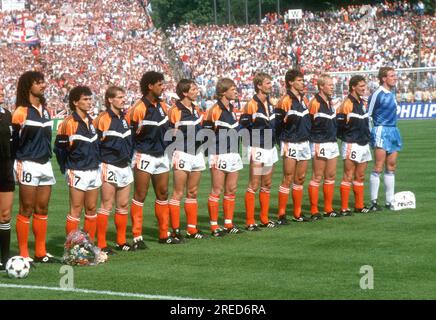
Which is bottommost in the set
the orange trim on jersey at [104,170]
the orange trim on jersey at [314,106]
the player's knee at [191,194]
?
the player's knee at [191,194]

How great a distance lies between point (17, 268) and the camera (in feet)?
36.5

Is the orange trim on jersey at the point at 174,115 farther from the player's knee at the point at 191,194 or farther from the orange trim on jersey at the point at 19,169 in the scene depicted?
the orange trim on jersey at the point at 19,169

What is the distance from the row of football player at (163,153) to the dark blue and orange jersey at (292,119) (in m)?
0.02

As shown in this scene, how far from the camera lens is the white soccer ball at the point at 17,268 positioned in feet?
36.5

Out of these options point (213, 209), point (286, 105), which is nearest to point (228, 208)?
point (213, 209)

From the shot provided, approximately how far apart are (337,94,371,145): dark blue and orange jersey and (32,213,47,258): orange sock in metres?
6.14

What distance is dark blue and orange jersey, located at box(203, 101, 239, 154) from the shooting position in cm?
1448

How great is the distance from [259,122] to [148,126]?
2184 mm

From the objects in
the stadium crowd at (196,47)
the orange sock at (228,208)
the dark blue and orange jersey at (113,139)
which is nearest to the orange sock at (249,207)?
the orange sock at (228,208)

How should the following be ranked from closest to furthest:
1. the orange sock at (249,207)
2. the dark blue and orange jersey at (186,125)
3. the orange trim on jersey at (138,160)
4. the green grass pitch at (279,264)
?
1. the green grass pitch at (279,264)
2. the orange trim on jersey at (138,160)
3. the dark blue and orange jersey at (186,125)
4. the orange sock at (249,207)

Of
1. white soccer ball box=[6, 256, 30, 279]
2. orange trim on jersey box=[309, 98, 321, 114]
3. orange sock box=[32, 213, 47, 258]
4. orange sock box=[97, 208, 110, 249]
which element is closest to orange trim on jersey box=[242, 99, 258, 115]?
orange trim on jersey box=[309, 98, 321, 114]

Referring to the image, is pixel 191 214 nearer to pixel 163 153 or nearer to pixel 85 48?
pixel 163 153

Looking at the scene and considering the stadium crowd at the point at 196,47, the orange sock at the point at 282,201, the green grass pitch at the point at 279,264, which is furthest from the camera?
the stadium crowd at the point at 196,47

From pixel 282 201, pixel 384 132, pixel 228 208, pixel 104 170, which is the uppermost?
pixel 104 170
